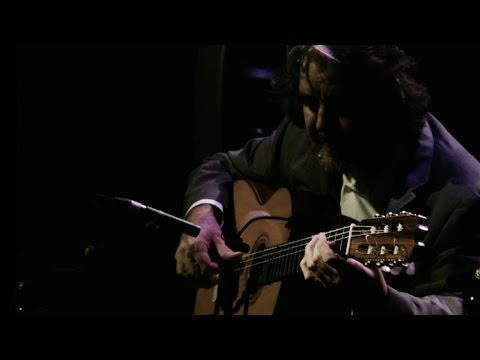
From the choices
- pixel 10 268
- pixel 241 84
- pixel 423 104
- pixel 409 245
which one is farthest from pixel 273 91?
pixel 10 268

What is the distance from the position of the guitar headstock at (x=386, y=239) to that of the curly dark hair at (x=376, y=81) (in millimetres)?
408

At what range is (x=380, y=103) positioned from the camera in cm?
220

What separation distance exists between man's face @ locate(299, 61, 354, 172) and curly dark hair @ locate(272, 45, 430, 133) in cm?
3

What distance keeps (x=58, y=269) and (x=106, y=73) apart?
1022 millimetres

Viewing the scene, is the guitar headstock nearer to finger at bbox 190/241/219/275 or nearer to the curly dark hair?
the curly dark hair

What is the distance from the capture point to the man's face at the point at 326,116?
7.28 ft

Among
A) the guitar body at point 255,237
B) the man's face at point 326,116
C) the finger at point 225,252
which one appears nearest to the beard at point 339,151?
the man's face at point 326,116

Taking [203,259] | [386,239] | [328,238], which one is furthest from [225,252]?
[386,239]

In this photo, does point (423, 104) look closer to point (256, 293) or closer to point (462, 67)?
point (462, 67)

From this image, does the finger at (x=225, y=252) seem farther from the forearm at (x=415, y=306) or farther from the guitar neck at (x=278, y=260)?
the forearm at (x=415, y=306)

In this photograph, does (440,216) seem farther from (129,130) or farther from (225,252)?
(129,130)

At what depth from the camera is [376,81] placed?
7.24 ft

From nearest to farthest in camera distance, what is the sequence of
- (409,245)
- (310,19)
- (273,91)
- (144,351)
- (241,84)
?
(409,245) → (144,351) → (310,19) → (273,91) → (241,84)

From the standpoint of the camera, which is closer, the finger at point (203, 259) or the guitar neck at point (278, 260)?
the guitar neck at point (278, 260)
